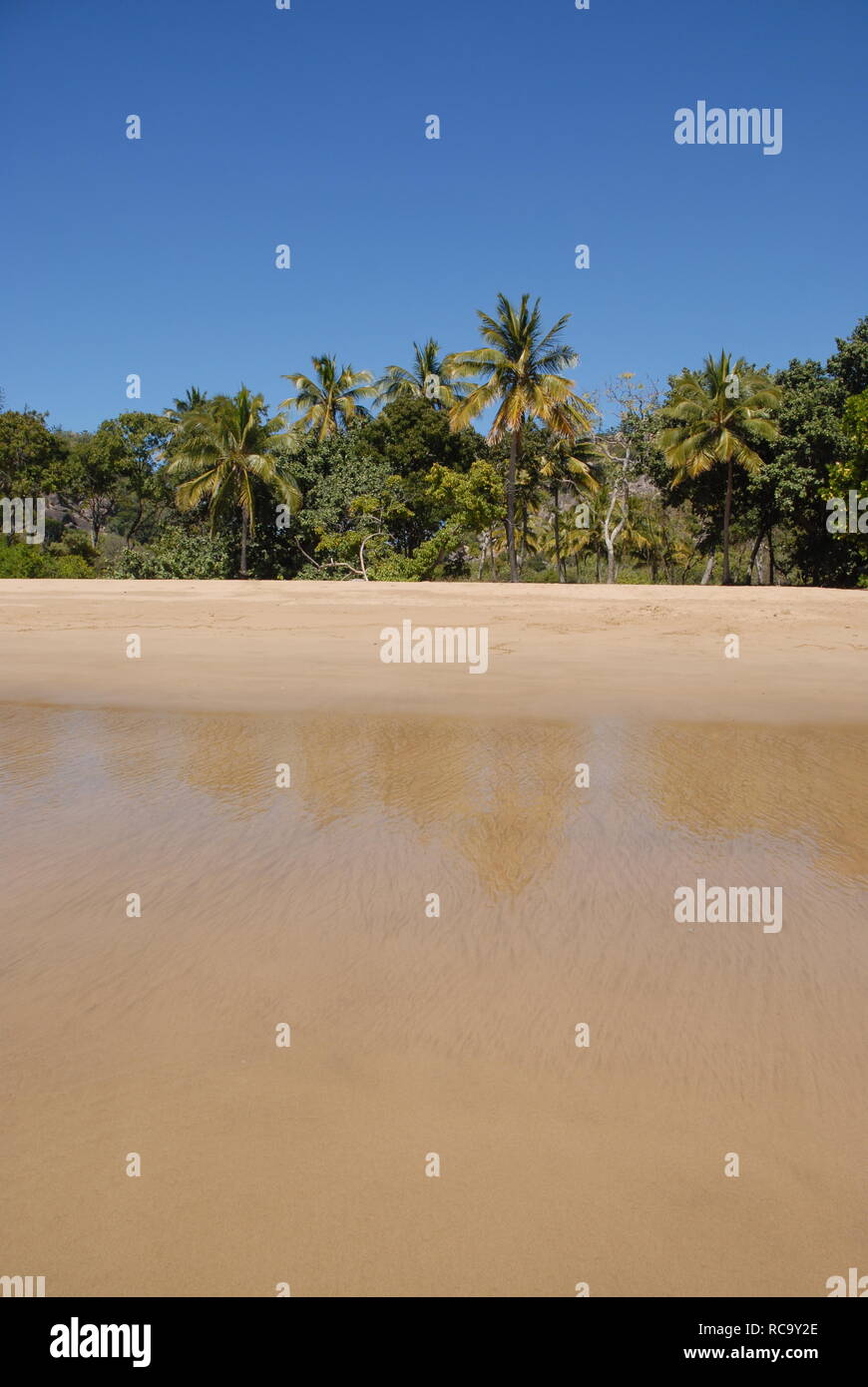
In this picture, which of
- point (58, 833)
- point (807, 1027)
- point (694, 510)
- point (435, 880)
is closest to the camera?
point (807, 1027)

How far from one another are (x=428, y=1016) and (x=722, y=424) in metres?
36.9

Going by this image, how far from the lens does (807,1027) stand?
3.17 metres

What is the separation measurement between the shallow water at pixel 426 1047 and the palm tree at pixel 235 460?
31462 mm

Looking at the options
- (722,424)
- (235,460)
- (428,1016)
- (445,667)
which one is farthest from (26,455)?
(428,1016)

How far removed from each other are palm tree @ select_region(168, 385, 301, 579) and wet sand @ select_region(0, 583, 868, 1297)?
29.4 meters

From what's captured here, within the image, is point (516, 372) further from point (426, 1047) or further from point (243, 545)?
point (426, 1047)

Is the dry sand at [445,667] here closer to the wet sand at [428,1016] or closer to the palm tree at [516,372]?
the wet sand at [428,1016]

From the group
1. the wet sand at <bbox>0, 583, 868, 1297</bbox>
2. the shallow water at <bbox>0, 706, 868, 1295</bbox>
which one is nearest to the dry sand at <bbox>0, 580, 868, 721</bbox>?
the wet sand at <bbox>0, 583, 868, 1297</bbox>

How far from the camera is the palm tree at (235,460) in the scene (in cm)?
3569

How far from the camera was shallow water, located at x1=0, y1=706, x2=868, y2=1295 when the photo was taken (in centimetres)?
218

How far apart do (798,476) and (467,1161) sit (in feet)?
123

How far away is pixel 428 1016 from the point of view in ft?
10.6
